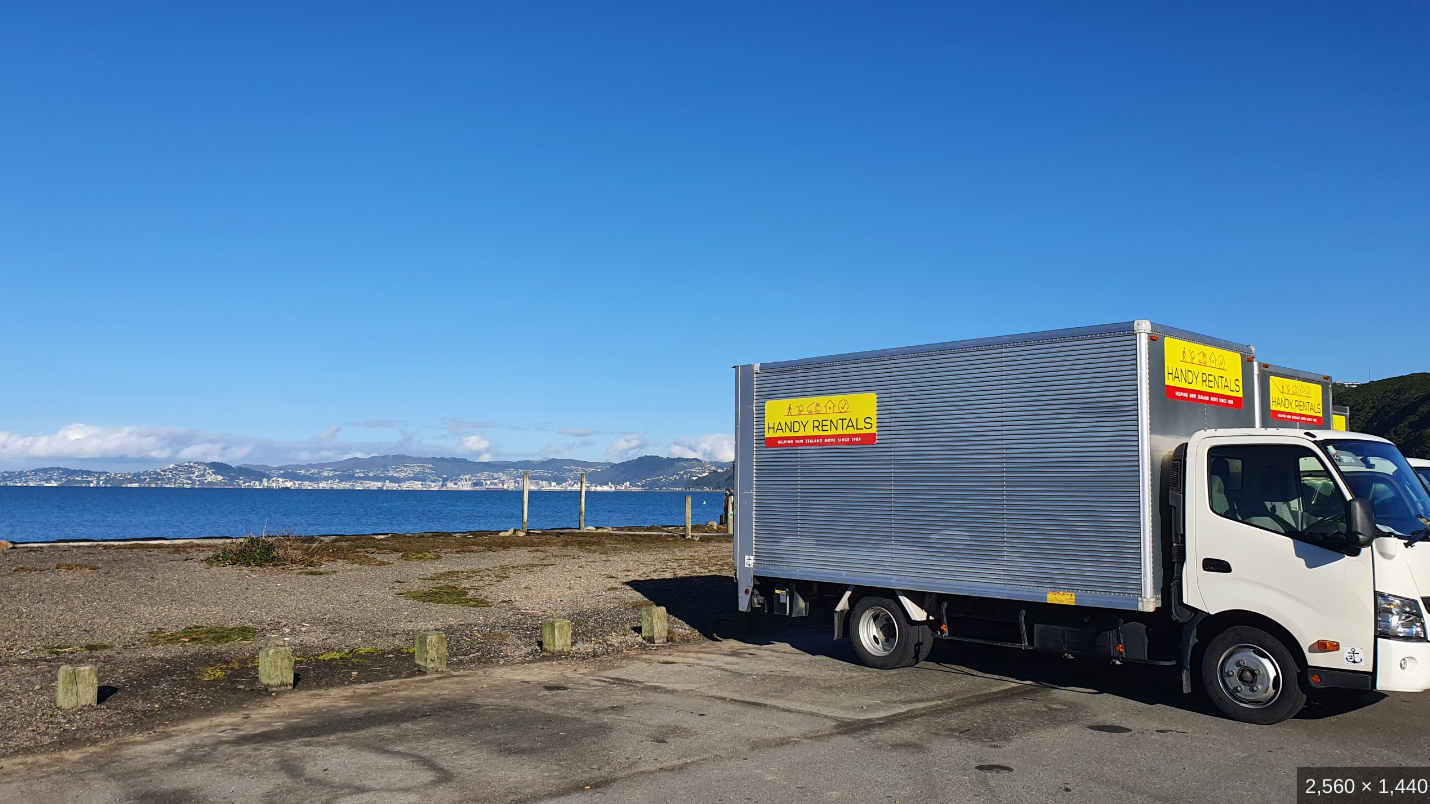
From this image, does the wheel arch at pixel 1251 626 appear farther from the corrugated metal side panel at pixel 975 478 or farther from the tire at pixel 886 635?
the tire at pixel 886 635

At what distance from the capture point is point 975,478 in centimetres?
1124

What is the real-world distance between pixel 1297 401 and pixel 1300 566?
3565mm

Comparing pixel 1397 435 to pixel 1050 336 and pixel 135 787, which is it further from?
pixel 135 787

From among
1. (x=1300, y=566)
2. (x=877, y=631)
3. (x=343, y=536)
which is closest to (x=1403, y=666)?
(x=1300, y=566)

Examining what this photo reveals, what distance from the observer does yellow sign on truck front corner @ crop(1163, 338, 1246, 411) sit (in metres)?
10.2

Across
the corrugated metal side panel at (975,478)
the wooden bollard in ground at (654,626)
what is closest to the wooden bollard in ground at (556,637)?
the wooden bollard in ground at (654,626)

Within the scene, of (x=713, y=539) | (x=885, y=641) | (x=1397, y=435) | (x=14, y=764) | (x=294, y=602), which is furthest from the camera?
(x=1397, y=435)

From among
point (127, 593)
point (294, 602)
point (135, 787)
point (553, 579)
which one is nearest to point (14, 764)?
point (135, 787)

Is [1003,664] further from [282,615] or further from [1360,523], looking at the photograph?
[282,615]

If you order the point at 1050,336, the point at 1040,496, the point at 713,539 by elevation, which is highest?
the point at 1050,336

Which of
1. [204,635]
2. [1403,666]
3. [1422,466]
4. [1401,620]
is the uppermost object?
[1422,466]

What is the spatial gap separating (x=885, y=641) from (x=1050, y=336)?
424 cm

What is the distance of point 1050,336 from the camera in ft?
35.2

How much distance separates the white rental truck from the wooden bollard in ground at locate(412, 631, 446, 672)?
4174 millimetres
